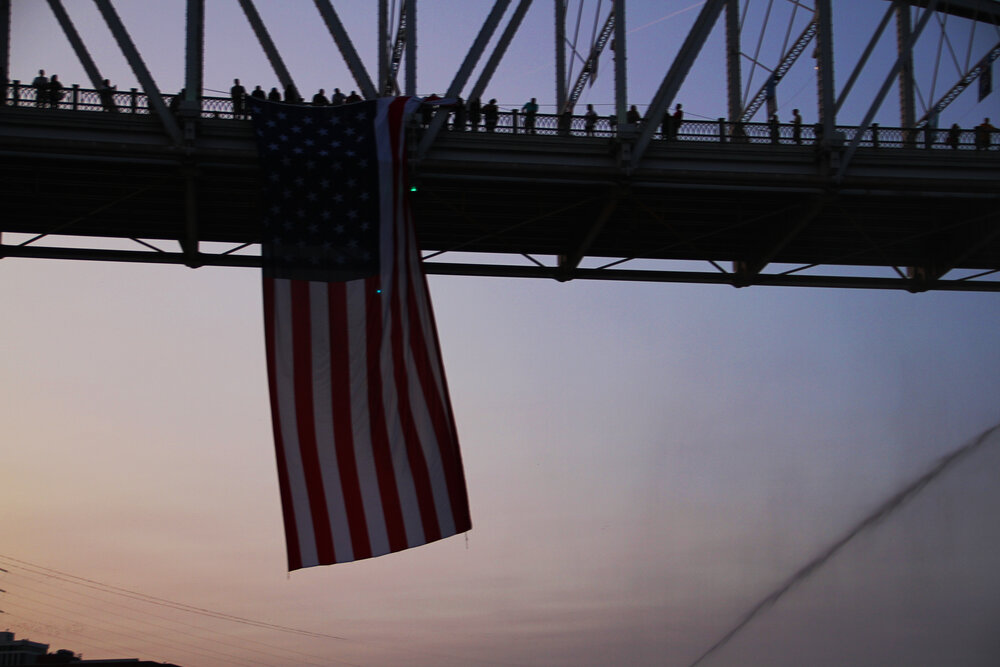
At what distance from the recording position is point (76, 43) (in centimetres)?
3456

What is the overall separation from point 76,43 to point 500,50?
11155 millimetres

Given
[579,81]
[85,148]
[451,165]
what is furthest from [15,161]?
[579,81]

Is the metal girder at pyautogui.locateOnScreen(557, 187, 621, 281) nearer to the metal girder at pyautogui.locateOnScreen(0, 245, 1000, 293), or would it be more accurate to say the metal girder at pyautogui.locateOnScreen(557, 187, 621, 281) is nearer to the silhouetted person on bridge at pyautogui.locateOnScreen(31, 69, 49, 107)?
the metal girder at pyautogui.locateOnScreen(0, 245, 1000, 293)

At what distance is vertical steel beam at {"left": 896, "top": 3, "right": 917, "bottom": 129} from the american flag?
14.6 m

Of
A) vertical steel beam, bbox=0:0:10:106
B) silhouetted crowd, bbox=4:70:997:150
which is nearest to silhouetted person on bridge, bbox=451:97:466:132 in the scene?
silhouetted crowd, bbox=4:70:997:150

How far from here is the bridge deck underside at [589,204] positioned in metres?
35.2

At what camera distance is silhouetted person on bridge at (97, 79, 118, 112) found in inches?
1355

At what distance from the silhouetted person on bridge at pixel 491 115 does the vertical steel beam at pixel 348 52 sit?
3.12m

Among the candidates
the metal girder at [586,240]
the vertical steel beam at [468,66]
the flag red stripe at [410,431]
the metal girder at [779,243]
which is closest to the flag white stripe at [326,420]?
the flag red stripe at [410,431]

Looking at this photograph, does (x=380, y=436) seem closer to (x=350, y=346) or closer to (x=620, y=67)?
(x=350, y=346)

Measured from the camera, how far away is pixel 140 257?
38375 millimetres

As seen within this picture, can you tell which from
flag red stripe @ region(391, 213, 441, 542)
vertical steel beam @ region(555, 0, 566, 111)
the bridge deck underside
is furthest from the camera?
vertical steel beam @ region(555, 0, 566, 111)

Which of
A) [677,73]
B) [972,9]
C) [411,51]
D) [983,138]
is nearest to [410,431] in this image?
[411,51]

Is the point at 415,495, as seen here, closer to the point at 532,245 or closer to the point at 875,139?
the point at 532,245
